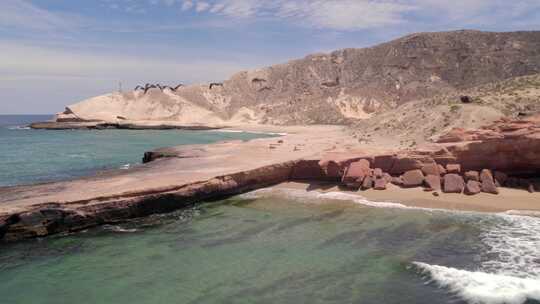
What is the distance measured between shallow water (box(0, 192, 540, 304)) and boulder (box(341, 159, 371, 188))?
7.41 ft

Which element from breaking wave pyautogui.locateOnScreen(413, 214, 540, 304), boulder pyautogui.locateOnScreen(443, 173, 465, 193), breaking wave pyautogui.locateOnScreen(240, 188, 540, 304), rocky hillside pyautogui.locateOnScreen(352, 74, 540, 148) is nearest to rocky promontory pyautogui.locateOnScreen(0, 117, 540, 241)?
boulder pyautogui.locateOnScreen(443, 173, 465, 193)

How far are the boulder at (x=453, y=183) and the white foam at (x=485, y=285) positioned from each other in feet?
21.2

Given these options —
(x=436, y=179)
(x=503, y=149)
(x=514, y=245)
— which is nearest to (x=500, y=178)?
(x=503, y=149)

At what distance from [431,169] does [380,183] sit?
6.00 ft

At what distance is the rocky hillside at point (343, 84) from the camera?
7281 centimetres

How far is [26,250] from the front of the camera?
1153cm

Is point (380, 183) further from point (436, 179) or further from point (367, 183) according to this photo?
point (436, 179)

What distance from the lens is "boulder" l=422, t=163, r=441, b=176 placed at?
16203 millimetres

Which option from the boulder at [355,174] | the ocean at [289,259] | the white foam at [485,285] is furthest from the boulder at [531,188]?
the white foam at [485,285]

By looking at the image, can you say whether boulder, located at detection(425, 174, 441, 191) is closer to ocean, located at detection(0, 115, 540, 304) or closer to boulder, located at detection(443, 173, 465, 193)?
boulder, located at detection(443, 173, 465, 193)

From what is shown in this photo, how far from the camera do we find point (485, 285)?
8438 mm

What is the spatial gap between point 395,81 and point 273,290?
72.1m

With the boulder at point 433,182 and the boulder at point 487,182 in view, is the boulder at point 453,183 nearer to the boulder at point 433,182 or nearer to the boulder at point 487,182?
the boulder at point 433,182

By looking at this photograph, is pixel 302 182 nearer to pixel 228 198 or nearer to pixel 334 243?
pixel 228 198
